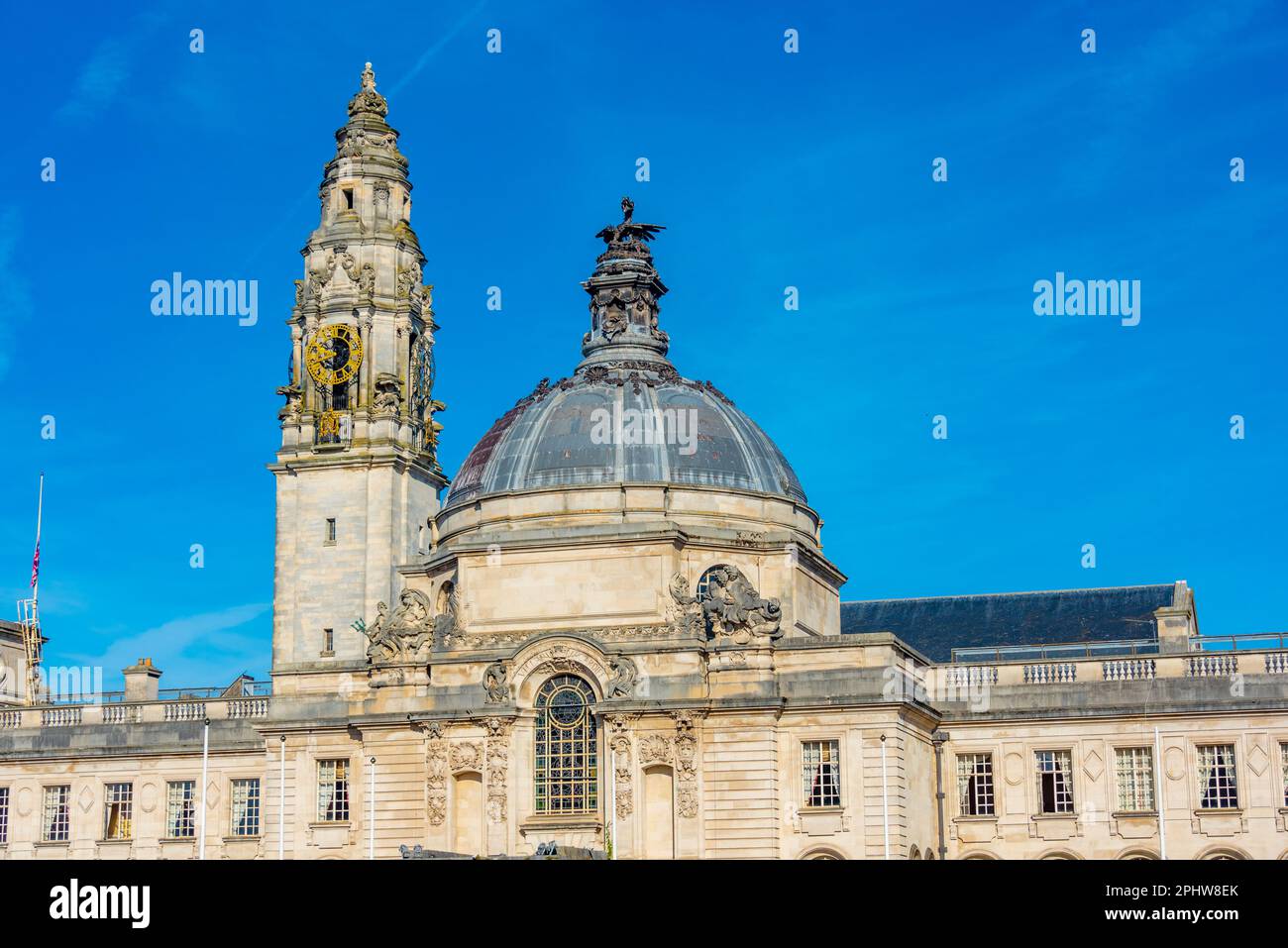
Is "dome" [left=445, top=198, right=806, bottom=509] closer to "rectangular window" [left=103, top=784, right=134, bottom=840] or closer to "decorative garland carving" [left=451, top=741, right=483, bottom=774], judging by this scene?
"decorative garland carving" [left=451, top=741, right=483, bottom=774]

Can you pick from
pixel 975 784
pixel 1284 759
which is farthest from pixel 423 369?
pixel 1284 759

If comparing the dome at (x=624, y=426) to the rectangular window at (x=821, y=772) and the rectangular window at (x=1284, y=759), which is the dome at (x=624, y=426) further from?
the rectangular window at (x=1284, y=759)

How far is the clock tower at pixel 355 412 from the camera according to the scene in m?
77.4

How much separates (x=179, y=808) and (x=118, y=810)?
111 inches

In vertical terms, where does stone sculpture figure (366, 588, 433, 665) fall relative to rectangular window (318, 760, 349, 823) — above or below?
above

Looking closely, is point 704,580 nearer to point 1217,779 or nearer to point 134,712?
point 1217,779

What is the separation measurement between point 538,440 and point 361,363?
531 inches

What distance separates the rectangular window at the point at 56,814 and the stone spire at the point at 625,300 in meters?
26.8

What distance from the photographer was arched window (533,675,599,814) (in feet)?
207

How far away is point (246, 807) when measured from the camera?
73375 millimetres

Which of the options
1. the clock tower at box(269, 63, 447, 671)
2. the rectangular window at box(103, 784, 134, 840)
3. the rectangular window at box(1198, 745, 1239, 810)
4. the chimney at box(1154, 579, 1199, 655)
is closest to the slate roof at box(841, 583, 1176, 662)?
the chimney at box(1154, 579, 1199, 655)

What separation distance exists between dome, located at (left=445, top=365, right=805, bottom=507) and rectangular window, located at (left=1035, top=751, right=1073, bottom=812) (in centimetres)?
1335
